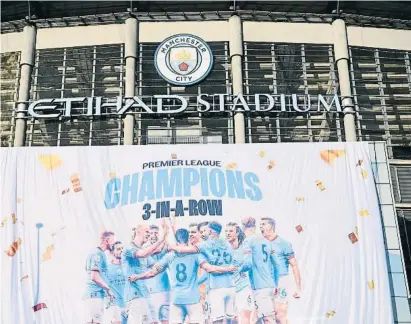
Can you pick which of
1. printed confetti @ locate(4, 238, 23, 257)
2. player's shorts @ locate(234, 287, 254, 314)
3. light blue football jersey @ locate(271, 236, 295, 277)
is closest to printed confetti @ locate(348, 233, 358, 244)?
light blue football jersey @ locate(271, 236, 295, 277)

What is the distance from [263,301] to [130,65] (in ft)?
38.4

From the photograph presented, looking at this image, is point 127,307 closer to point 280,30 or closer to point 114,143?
point 114,143

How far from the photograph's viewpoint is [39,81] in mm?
27766

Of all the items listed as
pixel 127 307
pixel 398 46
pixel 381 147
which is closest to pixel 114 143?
pixel 127 307

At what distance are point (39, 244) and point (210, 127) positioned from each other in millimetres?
8655

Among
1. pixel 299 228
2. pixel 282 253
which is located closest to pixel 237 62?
pixel 299 228

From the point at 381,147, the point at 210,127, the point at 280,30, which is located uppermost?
the point at 280,30

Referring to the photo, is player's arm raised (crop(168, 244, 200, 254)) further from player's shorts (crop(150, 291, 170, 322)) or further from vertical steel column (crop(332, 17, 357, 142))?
vertical steel column (crop(332, 17, 357, 142))

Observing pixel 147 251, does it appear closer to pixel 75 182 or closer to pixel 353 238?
pixel 75 182

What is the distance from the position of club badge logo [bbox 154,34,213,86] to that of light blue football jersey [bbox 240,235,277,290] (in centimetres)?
820

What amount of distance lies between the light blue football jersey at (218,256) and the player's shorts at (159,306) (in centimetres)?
148

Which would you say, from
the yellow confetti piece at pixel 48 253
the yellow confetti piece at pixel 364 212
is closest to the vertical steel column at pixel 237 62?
the yellow confetti piece at pixel 364 212

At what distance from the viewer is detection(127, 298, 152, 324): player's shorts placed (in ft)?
68.6

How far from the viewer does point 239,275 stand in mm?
21750
